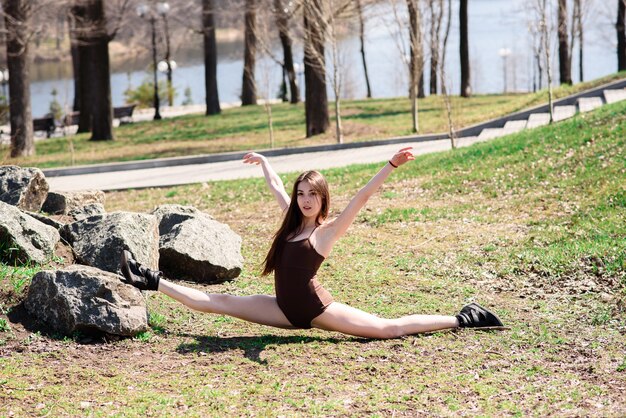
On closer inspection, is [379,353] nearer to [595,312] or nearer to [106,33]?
[595,312]

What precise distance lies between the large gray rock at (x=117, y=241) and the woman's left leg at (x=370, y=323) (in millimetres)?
1839

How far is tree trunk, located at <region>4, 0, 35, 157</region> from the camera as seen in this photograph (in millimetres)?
22266

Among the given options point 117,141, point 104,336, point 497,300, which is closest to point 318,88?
point 117,141

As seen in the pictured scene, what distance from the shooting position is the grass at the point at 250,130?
2165 centimetres

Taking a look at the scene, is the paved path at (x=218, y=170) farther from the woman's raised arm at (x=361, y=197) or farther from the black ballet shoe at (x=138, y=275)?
the woman's raised arm at (x=361, y=197)

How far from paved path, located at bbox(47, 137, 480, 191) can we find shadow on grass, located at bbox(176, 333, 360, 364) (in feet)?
30.4

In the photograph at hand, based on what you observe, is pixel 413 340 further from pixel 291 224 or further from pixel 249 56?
pixel 249 56

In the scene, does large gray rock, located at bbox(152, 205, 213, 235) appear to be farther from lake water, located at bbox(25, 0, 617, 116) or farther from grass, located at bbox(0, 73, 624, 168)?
lake water, located at bbox(25, 0, 617, 116)

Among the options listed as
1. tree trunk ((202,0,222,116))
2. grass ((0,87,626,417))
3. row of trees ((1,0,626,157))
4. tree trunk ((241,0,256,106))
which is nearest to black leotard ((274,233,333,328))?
grass ((0,87,626,417))

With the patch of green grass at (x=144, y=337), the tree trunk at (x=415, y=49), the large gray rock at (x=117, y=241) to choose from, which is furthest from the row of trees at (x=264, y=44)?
the patch of green grass at (x=144, y=337)

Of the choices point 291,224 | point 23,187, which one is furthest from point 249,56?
point 291,224

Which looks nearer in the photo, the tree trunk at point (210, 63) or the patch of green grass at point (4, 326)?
the patch of green grass at point (4, 326)

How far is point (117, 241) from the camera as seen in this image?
289 inches

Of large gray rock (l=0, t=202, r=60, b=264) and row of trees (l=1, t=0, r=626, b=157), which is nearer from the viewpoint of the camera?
large gray rock (l=0, t=202, r=60, b=264)
